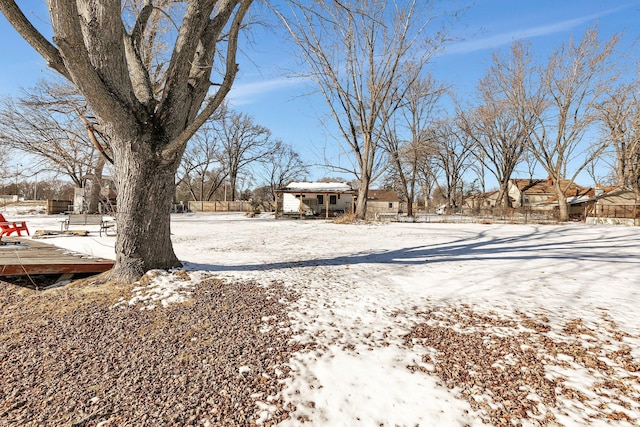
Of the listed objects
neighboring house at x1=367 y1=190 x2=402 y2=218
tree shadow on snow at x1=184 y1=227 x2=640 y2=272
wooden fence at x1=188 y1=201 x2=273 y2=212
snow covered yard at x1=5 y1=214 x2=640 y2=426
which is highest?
A: neighboring house at x1=367 y1=190 x2=402 y2=218

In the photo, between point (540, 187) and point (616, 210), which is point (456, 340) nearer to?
point (616, 210)

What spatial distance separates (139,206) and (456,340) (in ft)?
14.2

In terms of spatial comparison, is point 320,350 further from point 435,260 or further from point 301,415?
point 435,260

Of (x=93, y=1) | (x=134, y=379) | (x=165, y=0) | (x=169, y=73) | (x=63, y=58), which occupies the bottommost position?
Result: (x=134, y=379)

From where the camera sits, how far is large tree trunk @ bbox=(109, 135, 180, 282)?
414 centimetres

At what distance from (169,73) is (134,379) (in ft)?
13.1

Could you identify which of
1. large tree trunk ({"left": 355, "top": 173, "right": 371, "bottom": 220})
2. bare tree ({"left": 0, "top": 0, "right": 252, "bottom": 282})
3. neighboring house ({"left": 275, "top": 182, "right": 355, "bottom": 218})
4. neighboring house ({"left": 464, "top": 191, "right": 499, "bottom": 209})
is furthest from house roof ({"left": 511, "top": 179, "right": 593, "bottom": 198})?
bare tree ({"left": 0, "top": 0, "right": 252, "bottom": 282})

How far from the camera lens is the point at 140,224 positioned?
14.0 ft

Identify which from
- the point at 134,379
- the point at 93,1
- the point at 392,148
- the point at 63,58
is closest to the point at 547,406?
the point at 134,379

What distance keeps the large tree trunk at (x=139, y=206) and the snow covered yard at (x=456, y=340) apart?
460 millimetres

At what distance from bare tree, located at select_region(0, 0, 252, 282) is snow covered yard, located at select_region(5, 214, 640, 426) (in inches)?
28.0

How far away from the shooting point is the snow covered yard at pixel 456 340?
1.95m

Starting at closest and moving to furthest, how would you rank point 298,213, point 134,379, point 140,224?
point 134,379 → point 140,224 → point 298,213

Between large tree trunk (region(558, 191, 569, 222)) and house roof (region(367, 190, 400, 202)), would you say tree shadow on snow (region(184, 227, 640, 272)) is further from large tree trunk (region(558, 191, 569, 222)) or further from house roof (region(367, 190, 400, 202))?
house roof (region(367, 190, 400, 202))
